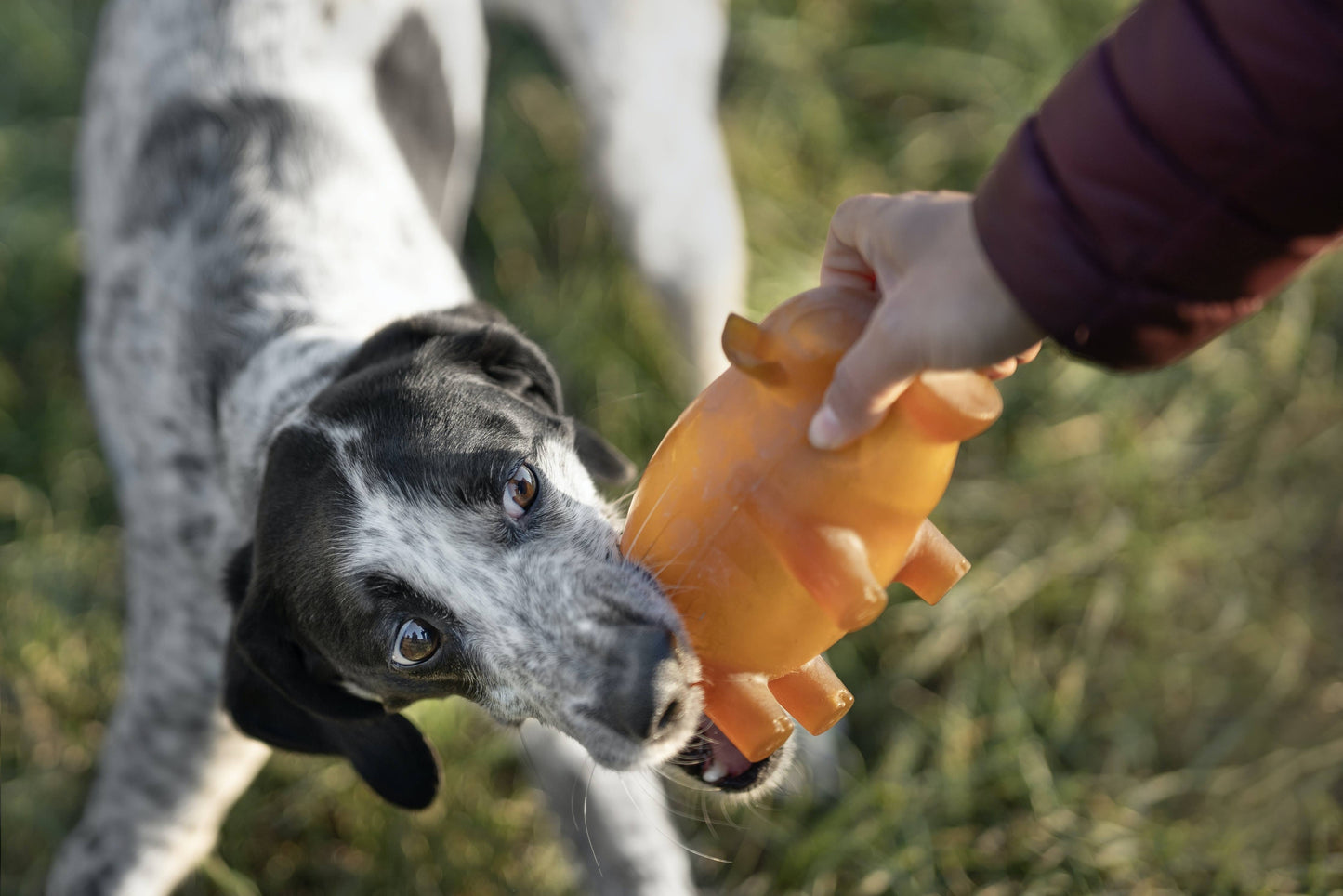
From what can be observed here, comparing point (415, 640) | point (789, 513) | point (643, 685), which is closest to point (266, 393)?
point (415, 640)

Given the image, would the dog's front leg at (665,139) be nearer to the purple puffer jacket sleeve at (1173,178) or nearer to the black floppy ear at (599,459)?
the black floppy ear at (599,459)

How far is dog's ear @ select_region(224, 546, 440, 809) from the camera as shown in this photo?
1.97 meters

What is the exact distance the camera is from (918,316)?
1344mm

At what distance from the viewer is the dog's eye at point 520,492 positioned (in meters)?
1.85

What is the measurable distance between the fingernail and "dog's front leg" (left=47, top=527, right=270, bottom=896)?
5.60 feet

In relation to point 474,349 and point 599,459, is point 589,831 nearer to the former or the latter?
point 599,459

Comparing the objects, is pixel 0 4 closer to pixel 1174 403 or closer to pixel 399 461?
pixel 399 461

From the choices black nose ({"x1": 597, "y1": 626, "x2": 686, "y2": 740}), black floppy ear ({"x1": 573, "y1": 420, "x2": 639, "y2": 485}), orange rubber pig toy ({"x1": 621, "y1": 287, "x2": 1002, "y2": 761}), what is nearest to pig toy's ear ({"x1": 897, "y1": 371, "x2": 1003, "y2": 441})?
orange rubber pig toy ({"x1": 621, "y1": 287, "x2": 1002, "y2": 761})

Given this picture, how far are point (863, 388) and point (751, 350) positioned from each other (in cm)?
20

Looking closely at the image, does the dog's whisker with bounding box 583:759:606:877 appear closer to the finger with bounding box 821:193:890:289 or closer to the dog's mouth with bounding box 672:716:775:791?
the dog's mouth with bounding box 672:716:775:791

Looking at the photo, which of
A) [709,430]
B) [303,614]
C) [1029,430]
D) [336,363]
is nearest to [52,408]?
[336,363]

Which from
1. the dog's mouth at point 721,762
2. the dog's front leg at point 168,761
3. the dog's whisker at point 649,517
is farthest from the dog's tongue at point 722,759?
the dog's front leg at point 168,761

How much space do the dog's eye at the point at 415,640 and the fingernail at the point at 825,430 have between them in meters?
0.78

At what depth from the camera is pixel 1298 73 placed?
3.86 feet
